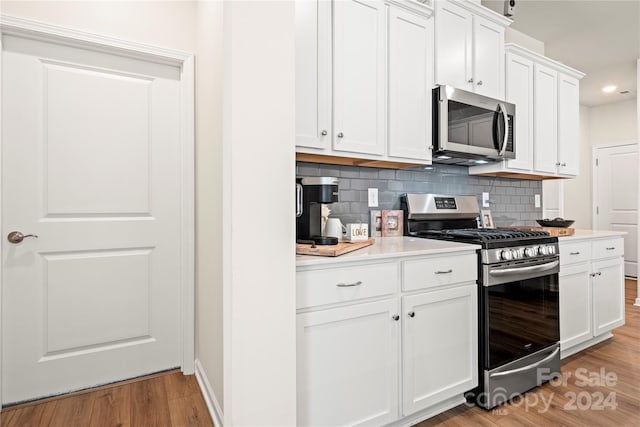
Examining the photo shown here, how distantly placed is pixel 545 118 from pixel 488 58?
87 cm

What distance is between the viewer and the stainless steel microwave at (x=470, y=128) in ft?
7.63

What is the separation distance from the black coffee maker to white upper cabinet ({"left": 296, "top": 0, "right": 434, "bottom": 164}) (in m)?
0.23

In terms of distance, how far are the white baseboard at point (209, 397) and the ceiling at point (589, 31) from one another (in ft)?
11.6

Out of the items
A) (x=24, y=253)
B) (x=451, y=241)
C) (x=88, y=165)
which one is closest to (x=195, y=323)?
(x=24, y=253)

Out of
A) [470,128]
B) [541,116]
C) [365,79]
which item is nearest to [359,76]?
[365,79]

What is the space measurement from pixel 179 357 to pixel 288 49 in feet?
6.62

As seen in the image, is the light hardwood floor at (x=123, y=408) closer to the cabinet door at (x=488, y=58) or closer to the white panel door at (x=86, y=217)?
the white panel door at (x=86, y=217)

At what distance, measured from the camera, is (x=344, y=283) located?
1.53 meters

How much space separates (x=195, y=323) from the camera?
233cm

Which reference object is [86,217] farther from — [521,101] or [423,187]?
[521,101]

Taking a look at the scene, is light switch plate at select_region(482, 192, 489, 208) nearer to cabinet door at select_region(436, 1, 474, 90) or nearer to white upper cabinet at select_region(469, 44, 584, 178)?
white upper cabinet at select_region(469, 44, 584, 178)

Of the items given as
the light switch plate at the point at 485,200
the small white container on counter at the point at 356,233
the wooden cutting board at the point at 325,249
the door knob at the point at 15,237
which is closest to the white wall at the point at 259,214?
the wooden cutting board at the point at 325,249

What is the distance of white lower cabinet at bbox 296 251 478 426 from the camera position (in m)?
1.48

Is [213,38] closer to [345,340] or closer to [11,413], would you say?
[345,340]
